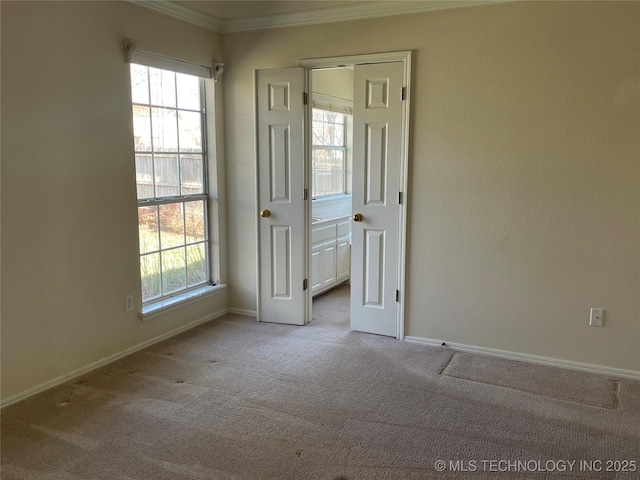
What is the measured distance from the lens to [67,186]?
311 cm

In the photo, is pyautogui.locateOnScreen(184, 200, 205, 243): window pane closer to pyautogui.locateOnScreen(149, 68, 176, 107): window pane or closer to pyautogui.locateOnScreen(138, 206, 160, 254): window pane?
pyautogui.locateOnScreen(138, 206, 160, 254): window pane

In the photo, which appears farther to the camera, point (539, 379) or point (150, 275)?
point (150, 275)

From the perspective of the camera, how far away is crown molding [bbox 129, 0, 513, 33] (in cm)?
353

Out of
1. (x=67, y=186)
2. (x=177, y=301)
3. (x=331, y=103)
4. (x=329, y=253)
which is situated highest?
(x=331, y=103)

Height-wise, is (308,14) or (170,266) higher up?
(308,14)

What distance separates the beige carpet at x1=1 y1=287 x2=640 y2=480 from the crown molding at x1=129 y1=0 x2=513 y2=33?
2.41 m

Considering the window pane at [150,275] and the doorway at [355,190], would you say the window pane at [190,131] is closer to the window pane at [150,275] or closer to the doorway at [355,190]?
the doorway at [355,190]

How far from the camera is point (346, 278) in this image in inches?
228

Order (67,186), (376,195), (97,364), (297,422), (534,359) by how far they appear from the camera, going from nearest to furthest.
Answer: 1. (297,422)
2. (67,186)
3. (97,364)
4. (534,359)
5. (376,195)

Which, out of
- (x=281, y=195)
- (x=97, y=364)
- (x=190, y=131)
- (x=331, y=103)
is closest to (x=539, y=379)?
(x=281, y=195)

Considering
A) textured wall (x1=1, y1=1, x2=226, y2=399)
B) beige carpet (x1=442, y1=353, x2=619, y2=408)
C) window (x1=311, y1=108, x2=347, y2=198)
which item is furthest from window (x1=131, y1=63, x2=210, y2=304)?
beige carpet (x1=442, y1=353, x2=619, y2=408)

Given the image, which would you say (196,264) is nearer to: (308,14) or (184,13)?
(184,13)

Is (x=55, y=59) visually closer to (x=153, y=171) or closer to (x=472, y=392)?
(x=153, y=171)

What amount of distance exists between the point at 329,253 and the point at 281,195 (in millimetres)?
1284
